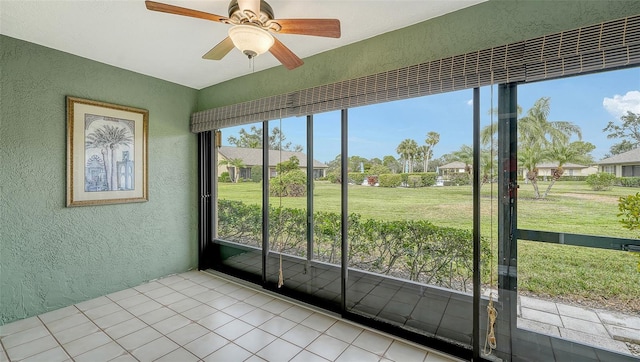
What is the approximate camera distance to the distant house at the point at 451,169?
194cm

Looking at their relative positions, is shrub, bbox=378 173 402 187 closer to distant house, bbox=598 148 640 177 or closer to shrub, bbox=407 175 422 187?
shrub, bbox=407 175 422 187

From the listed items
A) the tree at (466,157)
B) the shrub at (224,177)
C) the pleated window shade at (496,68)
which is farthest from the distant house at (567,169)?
the shrub at (224,177)

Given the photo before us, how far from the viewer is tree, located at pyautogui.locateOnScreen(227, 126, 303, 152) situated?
2885mm

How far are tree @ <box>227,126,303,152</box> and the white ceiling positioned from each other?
735 millimetres

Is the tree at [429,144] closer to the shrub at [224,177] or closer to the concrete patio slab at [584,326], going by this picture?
the concrete patio slab at [584,326]

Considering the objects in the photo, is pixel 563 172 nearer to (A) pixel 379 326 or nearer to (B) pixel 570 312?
(B) pixel 570 312

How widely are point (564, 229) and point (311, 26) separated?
6.49ft

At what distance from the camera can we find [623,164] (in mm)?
1492

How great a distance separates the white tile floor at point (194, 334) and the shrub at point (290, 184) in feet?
3.78

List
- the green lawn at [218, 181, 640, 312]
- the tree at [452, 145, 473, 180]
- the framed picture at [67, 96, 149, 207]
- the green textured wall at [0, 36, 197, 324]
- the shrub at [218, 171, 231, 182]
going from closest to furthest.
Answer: the green lawn at [218, 181, 640, 312], the tree at [452, 145, 473, 180], the green textured wall at [0, 36, 197, 324], the framed picture at [67, 96, 149, 207], the shrub at [218, 171, 231, 182]

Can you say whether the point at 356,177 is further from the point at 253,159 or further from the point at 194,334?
the point at 194,334

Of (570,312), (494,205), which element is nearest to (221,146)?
(494,205)

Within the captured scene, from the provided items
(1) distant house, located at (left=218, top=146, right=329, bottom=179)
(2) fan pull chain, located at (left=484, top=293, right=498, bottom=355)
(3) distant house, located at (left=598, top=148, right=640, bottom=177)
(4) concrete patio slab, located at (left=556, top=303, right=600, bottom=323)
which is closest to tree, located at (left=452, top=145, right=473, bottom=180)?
(3) distant house, located at (left=598, top=148, right=640, bottom=177)

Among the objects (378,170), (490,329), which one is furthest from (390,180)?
(490,329)
